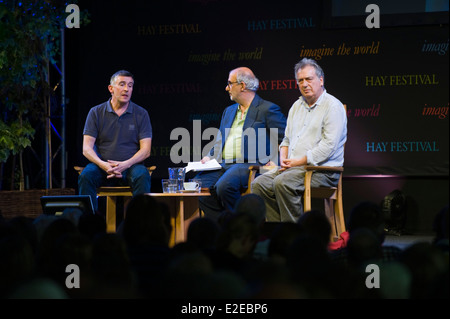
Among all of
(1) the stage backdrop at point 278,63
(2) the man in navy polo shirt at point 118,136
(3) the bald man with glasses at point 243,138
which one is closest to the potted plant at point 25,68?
(1) the stage backdrop at point 278,63

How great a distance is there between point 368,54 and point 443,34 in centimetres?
62

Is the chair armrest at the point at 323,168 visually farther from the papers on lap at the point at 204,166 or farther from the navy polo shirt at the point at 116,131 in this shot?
the navy polo shirt at the point at 116,131

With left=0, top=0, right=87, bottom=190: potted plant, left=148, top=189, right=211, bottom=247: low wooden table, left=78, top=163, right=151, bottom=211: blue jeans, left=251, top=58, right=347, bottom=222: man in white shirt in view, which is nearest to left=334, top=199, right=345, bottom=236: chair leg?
left=251, top=58, right=347, bottom=222: man in white shirt

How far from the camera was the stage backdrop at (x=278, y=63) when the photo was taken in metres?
5.16

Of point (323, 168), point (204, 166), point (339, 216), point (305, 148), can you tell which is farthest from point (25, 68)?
point (339, 216)

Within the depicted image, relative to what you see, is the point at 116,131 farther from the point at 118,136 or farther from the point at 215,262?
the point at 215,262

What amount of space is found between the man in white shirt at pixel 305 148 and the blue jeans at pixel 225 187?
0.38 ft

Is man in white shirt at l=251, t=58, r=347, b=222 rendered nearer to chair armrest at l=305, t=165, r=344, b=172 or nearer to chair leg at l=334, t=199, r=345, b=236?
chair armrest at l=305, t=165, r=344, b=172

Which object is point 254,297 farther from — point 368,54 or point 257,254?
point 368,54

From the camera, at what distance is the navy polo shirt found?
193 inches

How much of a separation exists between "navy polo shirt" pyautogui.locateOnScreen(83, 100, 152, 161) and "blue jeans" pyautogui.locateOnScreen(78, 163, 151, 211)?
0.65 feet

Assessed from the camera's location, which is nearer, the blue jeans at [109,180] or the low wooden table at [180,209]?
the low wooden table at [180,209]

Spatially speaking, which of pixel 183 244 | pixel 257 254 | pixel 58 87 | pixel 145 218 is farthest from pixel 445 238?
pixel 58 87

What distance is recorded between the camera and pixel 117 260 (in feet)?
5.65
